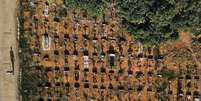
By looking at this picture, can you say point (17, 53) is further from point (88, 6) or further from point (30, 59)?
point (88, 6)

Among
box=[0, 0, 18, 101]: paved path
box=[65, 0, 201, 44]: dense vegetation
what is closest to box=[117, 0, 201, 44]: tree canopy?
box=[65, 0, 201, 44]: dense vegetation

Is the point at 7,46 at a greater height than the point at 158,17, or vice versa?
the point at 158,17

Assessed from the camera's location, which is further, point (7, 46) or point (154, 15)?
point (7, 46)

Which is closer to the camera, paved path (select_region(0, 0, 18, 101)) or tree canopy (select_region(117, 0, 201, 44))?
tree canopy (select_region(117, 0, 201, 44))

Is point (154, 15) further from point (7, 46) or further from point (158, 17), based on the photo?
point (7, 46)

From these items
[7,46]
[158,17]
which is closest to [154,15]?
[158,17]

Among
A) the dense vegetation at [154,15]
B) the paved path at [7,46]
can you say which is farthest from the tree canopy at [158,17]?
the paved path at [7,46]

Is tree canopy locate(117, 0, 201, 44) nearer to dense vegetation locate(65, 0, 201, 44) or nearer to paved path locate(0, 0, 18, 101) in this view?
dense vegetation locate(65, 0, 201, 44)
